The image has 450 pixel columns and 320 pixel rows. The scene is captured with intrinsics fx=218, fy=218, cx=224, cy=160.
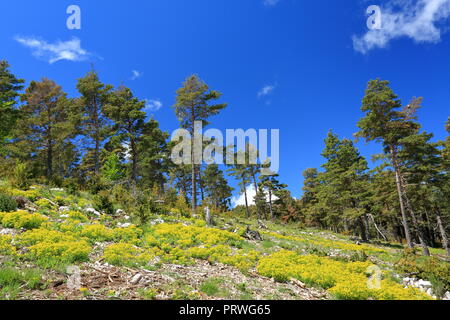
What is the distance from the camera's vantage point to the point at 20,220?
24.4 feet

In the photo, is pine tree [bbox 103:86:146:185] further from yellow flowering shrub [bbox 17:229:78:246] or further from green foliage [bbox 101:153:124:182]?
yellow flowering shrub [bbox 17:229:78:246]

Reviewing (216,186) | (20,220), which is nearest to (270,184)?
(216,186)

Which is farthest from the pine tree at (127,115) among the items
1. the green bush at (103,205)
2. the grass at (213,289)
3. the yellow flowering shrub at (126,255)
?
the grass at (213,289)

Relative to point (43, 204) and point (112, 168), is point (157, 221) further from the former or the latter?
point (112, 168)

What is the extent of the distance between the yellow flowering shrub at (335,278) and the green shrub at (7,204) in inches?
381

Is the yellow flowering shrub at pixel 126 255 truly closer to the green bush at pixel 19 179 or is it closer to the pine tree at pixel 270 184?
the green bush at pixel 19 179

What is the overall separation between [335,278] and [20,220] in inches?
410

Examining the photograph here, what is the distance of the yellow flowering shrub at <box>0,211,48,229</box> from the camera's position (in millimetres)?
7301

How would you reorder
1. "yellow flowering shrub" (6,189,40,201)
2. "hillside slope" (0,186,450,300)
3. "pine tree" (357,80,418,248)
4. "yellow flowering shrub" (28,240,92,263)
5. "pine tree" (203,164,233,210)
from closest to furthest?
1. "hillside slope" (0,186,450,300)
2. "yellow flowering shrub" (28,240,92,263)
3. "yellow flowering shrub" (6,189,40,201)
4. "pine tree" (357,80,418,248)
5. "pine tree" (203,164,233,210)

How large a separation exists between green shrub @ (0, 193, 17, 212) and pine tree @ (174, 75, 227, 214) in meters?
13.2

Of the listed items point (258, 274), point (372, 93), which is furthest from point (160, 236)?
point (372, 93)

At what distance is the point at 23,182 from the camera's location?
1213cm

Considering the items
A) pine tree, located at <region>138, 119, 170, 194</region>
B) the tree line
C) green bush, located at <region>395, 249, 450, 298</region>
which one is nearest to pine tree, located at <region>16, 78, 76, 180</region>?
the tree line
